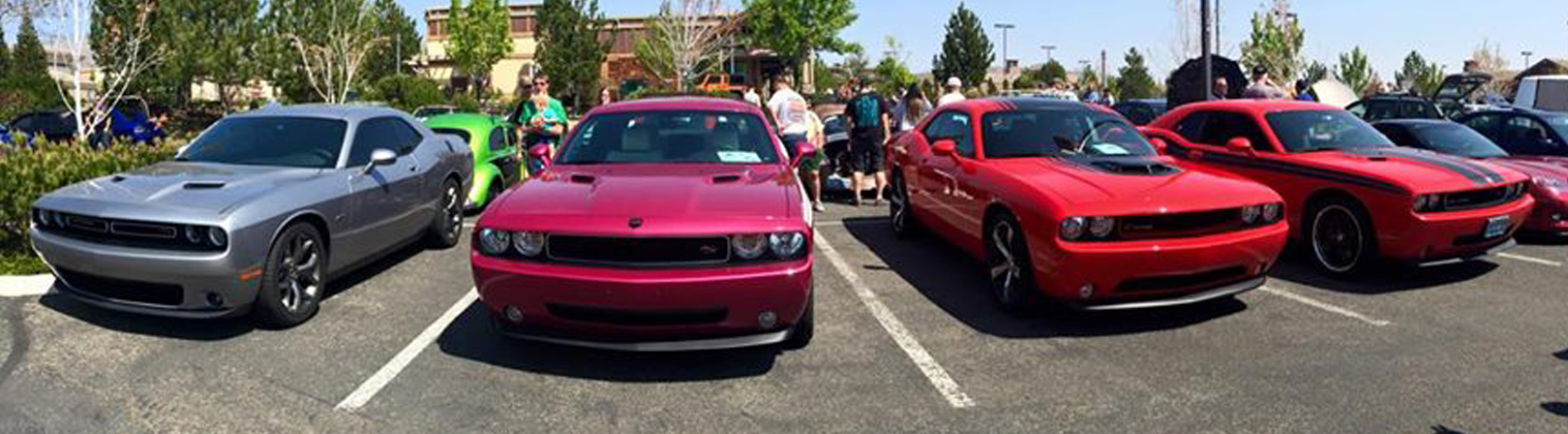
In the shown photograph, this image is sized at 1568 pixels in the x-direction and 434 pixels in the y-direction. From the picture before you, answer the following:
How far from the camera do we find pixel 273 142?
242 inches

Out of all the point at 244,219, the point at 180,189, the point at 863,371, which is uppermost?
the point at 180,189

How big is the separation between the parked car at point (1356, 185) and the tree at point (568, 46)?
3403 centimetres

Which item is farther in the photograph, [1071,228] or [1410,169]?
[1410,169]

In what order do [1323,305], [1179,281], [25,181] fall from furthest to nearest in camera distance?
[25,181], [1323,305], [1179,281]

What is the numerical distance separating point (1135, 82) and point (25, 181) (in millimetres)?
54955

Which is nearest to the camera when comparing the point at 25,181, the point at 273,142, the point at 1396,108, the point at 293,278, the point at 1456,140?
the point at 293,278

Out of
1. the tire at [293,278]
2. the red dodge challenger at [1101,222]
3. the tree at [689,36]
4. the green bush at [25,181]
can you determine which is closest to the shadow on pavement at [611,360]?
the tire at [293,278]

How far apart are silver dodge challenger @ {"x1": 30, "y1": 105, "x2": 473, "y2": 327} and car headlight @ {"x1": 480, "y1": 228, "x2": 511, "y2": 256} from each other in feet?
4.81

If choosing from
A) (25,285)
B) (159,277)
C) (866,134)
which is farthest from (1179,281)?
(25,285)

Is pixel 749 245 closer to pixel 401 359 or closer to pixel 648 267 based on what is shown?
pixel 648 267

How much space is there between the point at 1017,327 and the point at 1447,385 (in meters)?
2.02

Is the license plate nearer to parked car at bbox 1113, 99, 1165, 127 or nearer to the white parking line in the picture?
the white parking line

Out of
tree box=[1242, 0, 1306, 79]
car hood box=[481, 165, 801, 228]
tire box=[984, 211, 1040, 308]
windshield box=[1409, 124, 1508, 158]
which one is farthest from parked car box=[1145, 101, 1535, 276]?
tree box=[1242, 0, 1306, 79]

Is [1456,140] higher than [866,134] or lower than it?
lower
